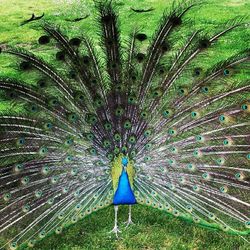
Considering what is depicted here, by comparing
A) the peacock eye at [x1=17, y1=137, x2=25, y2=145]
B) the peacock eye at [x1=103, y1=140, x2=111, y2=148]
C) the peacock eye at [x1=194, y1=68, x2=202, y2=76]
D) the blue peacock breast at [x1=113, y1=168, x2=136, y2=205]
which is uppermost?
the peacock eye at [x1=194, y1=68, x2=202, y2=76]

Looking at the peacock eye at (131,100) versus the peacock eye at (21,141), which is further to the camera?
the peacock eye at (131,100)

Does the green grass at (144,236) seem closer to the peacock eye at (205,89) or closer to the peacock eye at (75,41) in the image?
the peacock eye at (205,89)

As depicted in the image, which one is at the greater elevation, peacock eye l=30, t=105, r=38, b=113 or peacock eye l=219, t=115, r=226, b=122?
peacock eye l=30, t=105, r=38, b=113

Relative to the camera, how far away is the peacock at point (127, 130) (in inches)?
173

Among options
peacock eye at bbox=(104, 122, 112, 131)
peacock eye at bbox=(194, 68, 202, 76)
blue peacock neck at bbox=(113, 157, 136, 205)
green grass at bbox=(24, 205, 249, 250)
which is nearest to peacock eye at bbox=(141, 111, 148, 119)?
peacock eye at bbox=(104, 122, 112, 131)

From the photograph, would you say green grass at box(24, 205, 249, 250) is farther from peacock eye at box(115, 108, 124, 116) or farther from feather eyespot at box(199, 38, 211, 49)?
feather eyespot at box(199, 38, 211, 49)

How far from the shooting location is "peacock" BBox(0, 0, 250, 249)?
14.4ft

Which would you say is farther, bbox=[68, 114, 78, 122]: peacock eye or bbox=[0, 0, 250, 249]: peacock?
bbox=[68, 114, 78, 122]: peacock eye

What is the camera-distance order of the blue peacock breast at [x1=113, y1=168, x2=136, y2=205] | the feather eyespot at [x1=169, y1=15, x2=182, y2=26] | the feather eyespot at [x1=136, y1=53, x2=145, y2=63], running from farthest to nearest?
the feather eyespot at [x1=136, y1=53, x2=145, y2=63]
the feather eyespot at [x1=169, y1=15, x2=182, y2=26]
the blue peacock breast at [x1=113, y1=168, x2=136, y2=205]

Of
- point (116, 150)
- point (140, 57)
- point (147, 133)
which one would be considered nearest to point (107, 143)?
point (116, 150)

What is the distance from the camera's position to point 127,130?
179 inches

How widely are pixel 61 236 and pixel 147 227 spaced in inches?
30.2

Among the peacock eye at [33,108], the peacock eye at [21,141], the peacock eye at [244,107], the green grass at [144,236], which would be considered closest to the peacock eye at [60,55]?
the peacock eye at [33,108]

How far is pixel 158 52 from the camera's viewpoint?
15.3 ft
